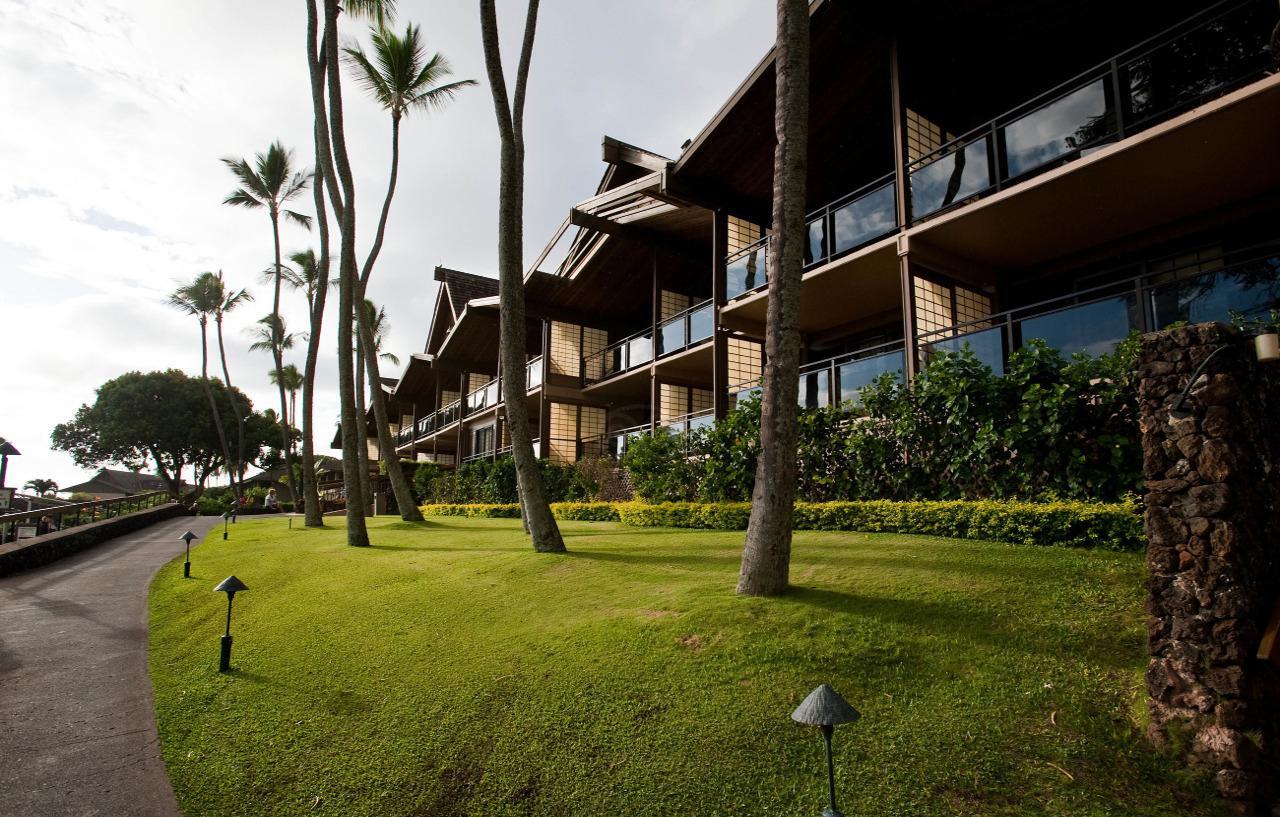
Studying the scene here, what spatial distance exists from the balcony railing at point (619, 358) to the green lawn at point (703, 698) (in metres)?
12.4

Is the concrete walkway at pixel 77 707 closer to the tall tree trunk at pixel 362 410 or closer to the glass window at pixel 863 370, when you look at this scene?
the tall tree trunk at pixel 362 410

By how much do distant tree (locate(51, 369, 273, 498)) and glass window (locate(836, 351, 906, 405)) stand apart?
53358mm

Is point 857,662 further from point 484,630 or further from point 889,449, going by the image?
point 889,449

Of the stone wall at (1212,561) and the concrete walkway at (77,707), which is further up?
the stone wall at (1212,561)

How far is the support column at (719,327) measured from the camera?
15.0m

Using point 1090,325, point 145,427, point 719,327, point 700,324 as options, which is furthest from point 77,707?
point 145,427

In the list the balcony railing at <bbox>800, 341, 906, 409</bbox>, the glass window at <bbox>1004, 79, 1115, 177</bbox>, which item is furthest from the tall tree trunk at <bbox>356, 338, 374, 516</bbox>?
the glass window at <bbox>1004, 79, 1115, 177</bbox>

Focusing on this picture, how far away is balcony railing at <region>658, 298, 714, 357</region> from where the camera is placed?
645 inches

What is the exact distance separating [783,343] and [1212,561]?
132 inches

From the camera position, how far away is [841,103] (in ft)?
43.5

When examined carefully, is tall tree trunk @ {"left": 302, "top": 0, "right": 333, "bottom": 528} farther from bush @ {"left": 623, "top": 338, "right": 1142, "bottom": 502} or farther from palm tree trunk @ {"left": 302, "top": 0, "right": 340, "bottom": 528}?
bush @ {"left": 623, "top": 338, "right": 1142, "bottom": 502}

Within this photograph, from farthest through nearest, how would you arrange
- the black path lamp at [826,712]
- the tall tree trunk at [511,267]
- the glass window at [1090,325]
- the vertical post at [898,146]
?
the vertical post at [898,146], the tall tree trunk at [511,267], the glass window at [1090,325], the black path lamp at [826,712]

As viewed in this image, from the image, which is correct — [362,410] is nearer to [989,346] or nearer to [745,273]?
[745,273]

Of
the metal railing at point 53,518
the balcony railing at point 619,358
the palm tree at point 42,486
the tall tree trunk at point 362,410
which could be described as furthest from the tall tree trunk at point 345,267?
the palm tree at point 42,486
